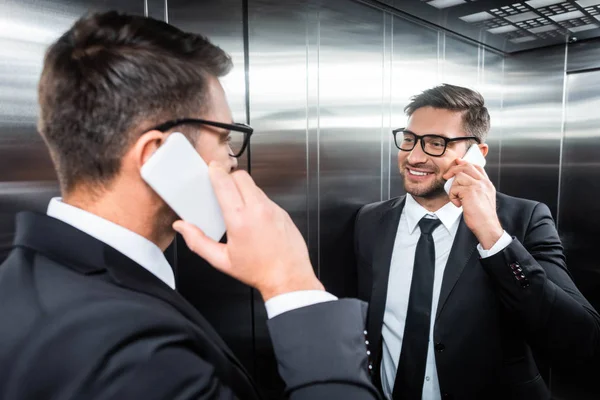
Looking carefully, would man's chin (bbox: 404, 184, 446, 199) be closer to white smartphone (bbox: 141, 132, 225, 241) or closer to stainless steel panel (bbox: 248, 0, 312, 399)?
stainless steel panel (bbox: 248, 0, 312, 399)

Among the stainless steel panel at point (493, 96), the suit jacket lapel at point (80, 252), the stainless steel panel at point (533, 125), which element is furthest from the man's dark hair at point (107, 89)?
the stainless steel panel at point (533, 125)

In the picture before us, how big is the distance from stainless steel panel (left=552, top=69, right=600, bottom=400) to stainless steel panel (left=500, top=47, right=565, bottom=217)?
0.33 feet

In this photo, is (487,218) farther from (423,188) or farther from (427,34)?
(427,34)

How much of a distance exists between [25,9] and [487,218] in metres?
2.08

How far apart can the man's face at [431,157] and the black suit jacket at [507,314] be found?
28 centimetres

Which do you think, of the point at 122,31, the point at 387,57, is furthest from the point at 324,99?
the point at 122,31

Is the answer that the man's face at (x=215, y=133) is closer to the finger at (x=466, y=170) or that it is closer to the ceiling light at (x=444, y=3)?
the finger at (x=466, y=170)

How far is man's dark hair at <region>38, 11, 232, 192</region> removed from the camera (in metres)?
0.93

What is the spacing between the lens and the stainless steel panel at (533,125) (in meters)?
4.18

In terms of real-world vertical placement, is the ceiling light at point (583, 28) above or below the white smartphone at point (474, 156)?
above

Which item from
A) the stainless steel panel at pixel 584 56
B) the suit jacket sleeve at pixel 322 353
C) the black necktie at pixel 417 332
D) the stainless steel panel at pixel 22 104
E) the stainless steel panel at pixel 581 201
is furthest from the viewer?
the stainless steel panel at pixel 581 201

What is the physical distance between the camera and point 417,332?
2.01m

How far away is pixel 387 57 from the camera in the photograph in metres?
3.18

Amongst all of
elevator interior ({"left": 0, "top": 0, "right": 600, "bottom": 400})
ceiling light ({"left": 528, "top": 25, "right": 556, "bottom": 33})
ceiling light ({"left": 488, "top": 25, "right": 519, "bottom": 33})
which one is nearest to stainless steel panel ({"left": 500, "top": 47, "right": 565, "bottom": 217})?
elevator interior ({"left": 0, "top": 0, "right": 600, "bottom": 400})
